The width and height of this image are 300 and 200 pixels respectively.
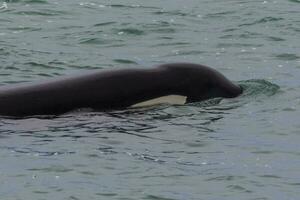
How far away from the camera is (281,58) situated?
1761 centimetres

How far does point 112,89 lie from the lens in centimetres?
1282

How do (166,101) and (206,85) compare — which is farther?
(206,85)

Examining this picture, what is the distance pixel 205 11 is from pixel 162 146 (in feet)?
39.9

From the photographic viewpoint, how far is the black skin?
1226cm

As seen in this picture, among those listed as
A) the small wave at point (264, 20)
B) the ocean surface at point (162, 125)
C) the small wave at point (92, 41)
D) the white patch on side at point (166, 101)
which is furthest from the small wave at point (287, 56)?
the white patch on side at point (166, 101)

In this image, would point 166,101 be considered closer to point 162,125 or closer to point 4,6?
point 162,125

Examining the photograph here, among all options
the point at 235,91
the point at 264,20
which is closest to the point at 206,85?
the point at 235,91

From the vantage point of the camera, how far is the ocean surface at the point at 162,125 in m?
9.73

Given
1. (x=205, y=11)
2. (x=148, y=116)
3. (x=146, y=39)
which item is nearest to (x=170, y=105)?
(x=148, y=116)

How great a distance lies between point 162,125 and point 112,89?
97cm

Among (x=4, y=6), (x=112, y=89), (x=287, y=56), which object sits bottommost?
(x=287, y=56)

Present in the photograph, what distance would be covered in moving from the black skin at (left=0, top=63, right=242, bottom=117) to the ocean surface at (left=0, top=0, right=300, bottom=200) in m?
0.16

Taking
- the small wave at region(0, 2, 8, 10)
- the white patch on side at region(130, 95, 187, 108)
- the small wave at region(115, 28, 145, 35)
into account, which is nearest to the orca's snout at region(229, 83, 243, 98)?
the white patch on side at region(130, 95, 187, 108)

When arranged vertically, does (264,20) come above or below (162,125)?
below
